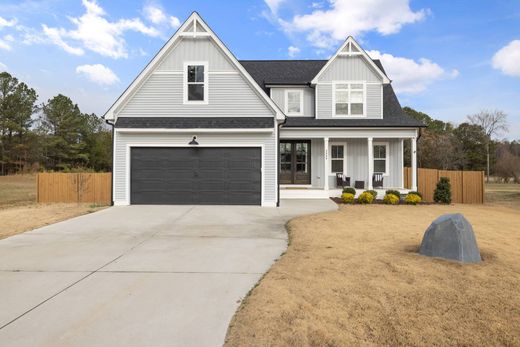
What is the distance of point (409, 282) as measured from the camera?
4.70 metres

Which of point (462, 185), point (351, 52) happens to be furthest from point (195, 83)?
point (462, 185)

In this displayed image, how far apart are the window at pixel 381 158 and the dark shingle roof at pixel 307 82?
1503mm

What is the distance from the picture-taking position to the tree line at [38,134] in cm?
4194

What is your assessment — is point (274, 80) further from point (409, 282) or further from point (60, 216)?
point (409, 282)

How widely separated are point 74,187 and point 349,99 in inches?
550

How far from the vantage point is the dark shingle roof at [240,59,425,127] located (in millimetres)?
16266

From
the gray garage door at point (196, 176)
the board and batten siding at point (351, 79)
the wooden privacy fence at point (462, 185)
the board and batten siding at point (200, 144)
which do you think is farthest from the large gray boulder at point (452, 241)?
the wooden privacy fence at point (462, 185)

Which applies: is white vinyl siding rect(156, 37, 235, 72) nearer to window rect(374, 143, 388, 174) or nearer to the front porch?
the front porch

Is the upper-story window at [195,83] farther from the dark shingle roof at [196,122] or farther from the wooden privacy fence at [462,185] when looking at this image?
the wooden privacy fence at [462,185]

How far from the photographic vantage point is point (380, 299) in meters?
4.10

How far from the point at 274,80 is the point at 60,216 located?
1182 centimetres

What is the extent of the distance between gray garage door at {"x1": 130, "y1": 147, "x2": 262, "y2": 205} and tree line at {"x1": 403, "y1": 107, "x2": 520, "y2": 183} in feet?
113

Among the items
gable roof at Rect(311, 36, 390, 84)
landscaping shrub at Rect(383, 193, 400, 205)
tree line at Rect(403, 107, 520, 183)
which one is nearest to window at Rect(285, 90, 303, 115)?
gable roof at Rect(311, 36, 390, 84)

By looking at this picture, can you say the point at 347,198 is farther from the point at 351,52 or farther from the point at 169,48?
the point at 169,48
